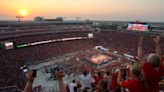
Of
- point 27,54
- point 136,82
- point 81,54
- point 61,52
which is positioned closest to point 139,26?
point 81,54

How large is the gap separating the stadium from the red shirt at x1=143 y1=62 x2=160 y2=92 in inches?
721

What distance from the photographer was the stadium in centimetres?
2880

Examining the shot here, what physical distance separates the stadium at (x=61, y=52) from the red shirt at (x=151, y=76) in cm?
1830

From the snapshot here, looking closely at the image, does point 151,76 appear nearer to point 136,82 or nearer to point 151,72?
point 151,72

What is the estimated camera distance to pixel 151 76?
361 centimetres

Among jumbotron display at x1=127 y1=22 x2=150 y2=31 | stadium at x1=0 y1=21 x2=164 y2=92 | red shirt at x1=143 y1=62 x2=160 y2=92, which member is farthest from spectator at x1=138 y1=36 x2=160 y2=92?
jumbotron display at x1=127 y1=22 x2=150 y2=31

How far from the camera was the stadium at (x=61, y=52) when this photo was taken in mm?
28798

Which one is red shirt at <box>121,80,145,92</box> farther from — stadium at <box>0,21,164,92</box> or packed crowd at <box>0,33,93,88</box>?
stadium at <box>0,21,164,92</box>

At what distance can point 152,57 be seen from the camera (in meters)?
3.55

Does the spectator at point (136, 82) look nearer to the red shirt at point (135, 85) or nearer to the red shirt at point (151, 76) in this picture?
the red shirt at point (135, 85)

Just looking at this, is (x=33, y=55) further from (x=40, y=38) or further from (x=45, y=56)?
(x=40, y=38)

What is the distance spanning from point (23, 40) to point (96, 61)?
1380cm

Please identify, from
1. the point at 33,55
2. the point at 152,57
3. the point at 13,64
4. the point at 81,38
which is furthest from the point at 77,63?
the point at 152,57

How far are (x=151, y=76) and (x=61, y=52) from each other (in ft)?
130
